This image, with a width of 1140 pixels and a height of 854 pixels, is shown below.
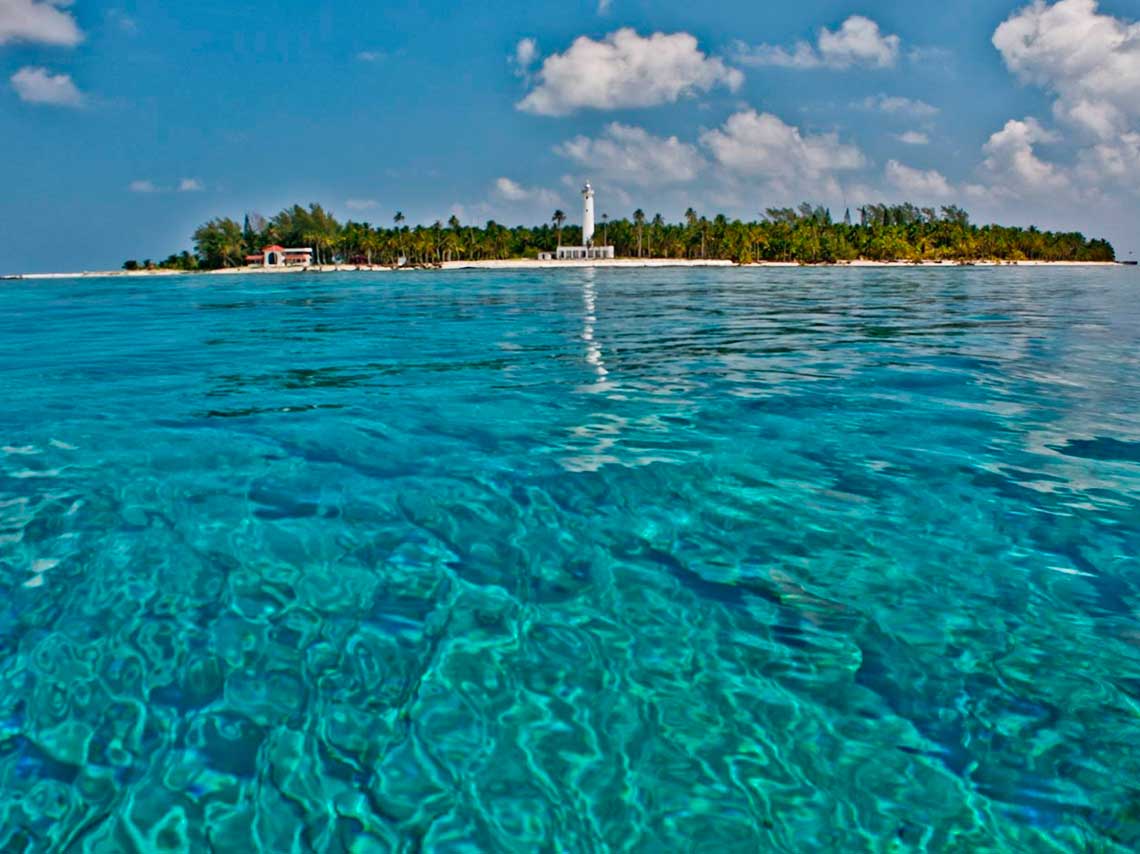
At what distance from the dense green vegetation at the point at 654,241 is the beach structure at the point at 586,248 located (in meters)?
4.77

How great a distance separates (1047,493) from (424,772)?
6.32m

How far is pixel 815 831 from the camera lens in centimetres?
306

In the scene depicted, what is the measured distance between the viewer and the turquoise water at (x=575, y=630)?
320 centimetres

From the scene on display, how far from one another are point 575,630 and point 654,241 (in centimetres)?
16601

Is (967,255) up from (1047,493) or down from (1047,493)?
up

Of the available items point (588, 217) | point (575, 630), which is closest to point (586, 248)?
point (588, 217)

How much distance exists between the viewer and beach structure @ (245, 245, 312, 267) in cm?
16388

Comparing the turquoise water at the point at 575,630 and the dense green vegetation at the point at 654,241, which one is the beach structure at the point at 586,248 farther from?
the turquoise water at the point at 575,630

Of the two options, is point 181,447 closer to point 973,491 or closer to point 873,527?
point 873,527

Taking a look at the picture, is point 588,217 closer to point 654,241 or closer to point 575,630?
point 654,241

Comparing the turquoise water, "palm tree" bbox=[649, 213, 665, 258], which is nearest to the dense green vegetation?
"palm tree" bbox=[649, 213, 665, 258]

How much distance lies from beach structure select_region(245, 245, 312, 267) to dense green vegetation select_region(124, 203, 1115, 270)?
3.94 m

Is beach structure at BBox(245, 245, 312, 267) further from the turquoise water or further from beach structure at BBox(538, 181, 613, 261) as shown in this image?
the turquoise water

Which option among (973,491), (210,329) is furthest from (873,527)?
(210,329)
